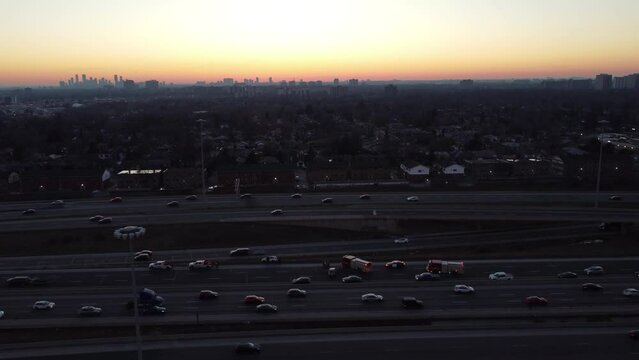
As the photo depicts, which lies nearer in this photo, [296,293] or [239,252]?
[296,293]

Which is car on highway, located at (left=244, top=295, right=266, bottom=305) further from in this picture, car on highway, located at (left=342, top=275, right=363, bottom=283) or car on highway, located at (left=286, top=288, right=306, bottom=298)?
car on highway, located at (left=342, top=275, right=363, bottom=283)

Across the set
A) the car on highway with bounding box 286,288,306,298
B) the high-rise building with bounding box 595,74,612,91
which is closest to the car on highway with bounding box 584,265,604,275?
the car on highway with bounding box 286,288,306,298

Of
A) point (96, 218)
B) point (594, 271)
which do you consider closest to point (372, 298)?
point (594, 271)

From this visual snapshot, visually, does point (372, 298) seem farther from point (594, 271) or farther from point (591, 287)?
point (594, 271)

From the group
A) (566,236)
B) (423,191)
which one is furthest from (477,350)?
(423,191)

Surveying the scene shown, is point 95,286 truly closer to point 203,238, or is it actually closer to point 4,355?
point 4,355

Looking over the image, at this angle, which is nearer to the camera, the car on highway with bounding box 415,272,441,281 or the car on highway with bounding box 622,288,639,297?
the car on highway with bounding box 622,288,639,297

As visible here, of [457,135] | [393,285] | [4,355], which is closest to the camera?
[4,355]
